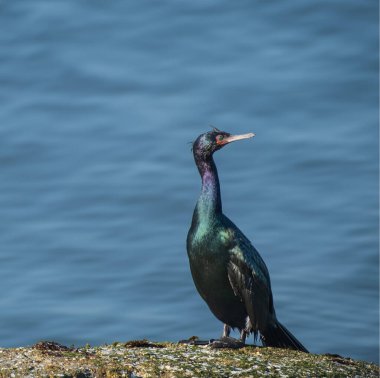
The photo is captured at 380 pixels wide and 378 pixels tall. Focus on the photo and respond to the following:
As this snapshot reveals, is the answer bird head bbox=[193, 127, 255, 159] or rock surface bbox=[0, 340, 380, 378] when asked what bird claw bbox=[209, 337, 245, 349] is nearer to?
rock surface bbox=[0, 340, 380, 378]

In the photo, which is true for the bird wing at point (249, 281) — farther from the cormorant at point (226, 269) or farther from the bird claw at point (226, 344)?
the bird claw at point (226, 344)

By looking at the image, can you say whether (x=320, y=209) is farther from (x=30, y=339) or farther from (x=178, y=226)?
(x=30, y=339)

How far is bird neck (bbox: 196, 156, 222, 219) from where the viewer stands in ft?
38.0

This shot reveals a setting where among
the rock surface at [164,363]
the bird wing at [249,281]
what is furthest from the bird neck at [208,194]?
the rock surface at [164,363]

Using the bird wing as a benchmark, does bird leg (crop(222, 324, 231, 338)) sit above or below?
below

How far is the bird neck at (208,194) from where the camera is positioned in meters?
11.6

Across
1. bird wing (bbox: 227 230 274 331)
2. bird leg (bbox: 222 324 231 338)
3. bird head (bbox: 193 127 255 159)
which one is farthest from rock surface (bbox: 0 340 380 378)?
bird head (bbox: 193 127 255 159)

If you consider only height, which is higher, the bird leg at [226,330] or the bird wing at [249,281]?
the bird wing at [249,281]

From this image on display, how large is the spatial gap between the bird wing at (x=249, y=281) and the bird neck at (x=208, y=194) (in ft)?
0.94

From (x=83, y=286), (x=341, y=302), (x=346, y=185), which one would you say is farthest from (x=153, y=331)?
(x=346, y=185)

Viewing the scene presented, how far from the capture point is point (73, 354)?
9.76m

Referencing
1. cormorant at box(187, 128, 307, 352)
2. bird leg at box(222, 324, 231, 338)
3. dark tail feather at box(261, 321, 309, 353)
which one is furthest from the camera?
bird leg at box(222, 324, 231, 338)

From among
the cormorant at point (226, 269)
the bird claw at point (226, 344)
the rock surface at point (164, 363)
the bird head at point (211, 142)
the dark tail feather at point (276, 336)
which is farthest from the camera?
the bird head at point (211, 142)

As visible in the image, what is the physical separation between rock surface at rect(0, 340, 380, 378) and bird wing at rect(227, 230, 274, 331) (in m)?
1.01
